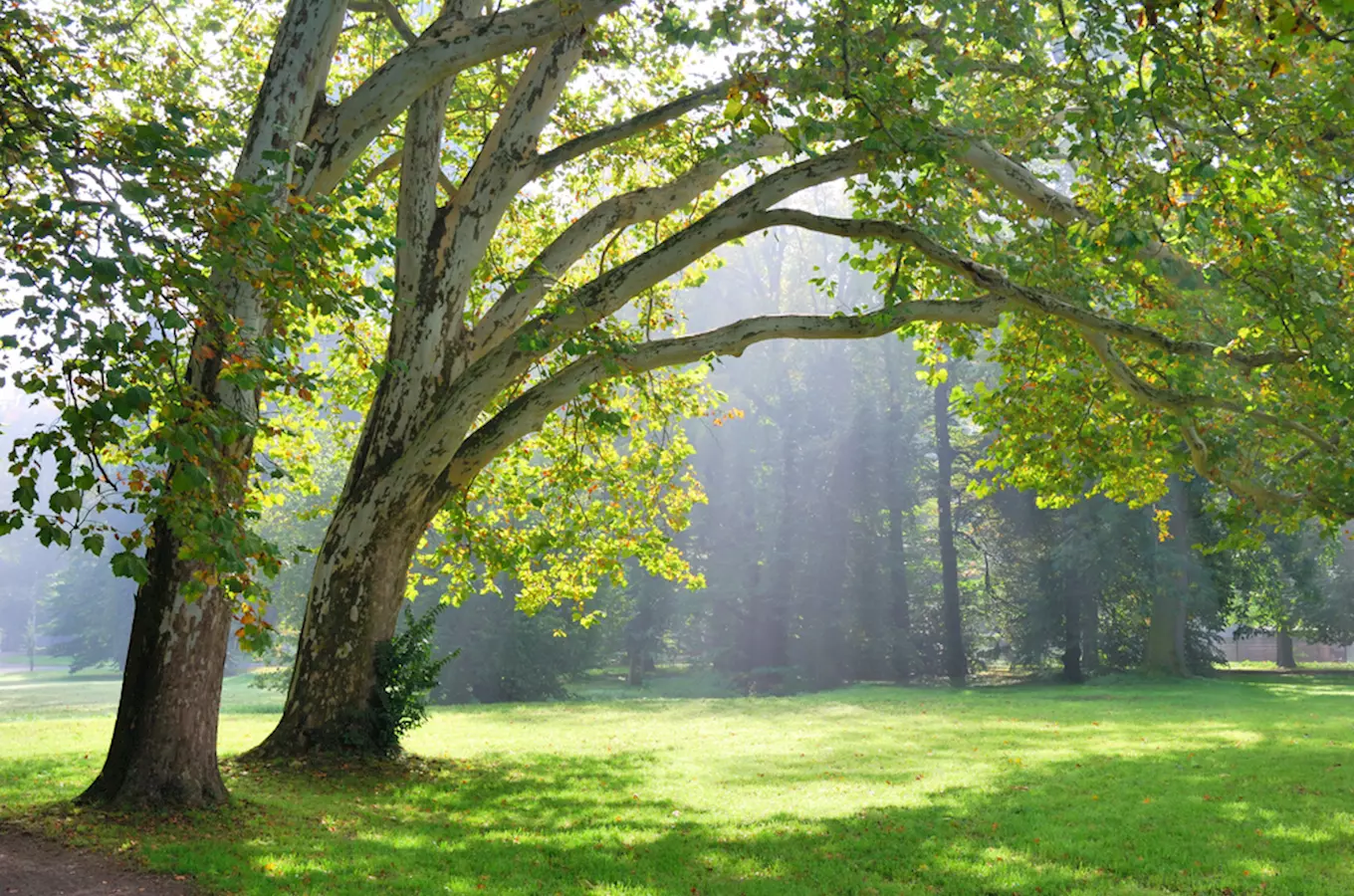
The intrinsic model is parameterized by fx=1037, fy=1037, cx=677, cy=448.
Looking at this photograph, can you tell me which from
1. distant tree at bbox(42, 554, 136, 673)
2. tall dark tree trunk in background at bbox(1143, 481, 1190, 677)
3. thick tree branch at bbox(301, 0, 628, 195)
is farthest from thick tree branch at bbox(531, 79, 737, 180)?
distant tree at bbox(42, 554, 136, 673)

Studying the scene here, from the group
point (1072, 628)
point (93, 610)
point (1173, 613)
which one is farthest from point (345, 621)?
point (93, 610)

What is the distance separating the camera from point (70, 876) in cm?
648

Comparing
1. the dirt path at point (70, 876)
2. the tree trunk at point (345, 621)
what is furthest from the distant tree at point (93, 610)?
the dirt path at point (70, 876)

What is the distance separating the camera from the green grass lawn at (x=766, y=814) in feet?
23.8

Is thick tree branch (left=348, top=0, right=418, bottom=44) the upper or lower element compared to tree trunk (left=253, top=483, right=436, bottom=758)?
Result: upper

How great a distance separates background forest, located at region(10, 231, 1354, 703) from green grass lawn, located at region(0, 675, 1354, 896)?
14.8 meters

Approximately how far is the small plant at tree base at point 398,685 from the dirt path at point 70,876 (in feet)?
14.7

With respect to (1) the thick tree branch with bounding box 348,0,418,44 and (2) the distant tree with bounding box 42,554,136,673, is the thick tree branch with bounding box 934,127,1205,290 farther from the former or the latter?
(2) the distant tree with bounding box 42,554,136,673

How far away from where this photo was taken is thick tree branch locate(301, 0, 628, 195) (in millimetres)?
9195

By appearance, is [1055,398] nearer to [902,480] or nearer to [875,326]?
[875,326]

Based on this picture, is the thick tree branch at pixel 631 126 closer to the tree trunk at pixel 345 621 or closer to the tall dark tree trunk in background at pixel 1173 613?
the tree trunk at pixel 345 621

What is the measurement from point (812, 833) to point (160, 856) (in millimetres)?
5089

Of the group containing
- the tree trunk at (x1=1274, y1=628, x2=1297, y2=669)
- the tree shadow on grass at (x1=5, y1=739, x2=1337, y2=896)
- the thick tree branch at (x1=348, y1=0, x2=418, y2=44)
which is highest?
the thick tree branch at (x1=348, y1=0, x2=418, y2=44)

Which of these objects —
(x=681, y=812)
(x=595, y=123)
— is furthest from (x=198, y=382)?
(x=595, y=123)
